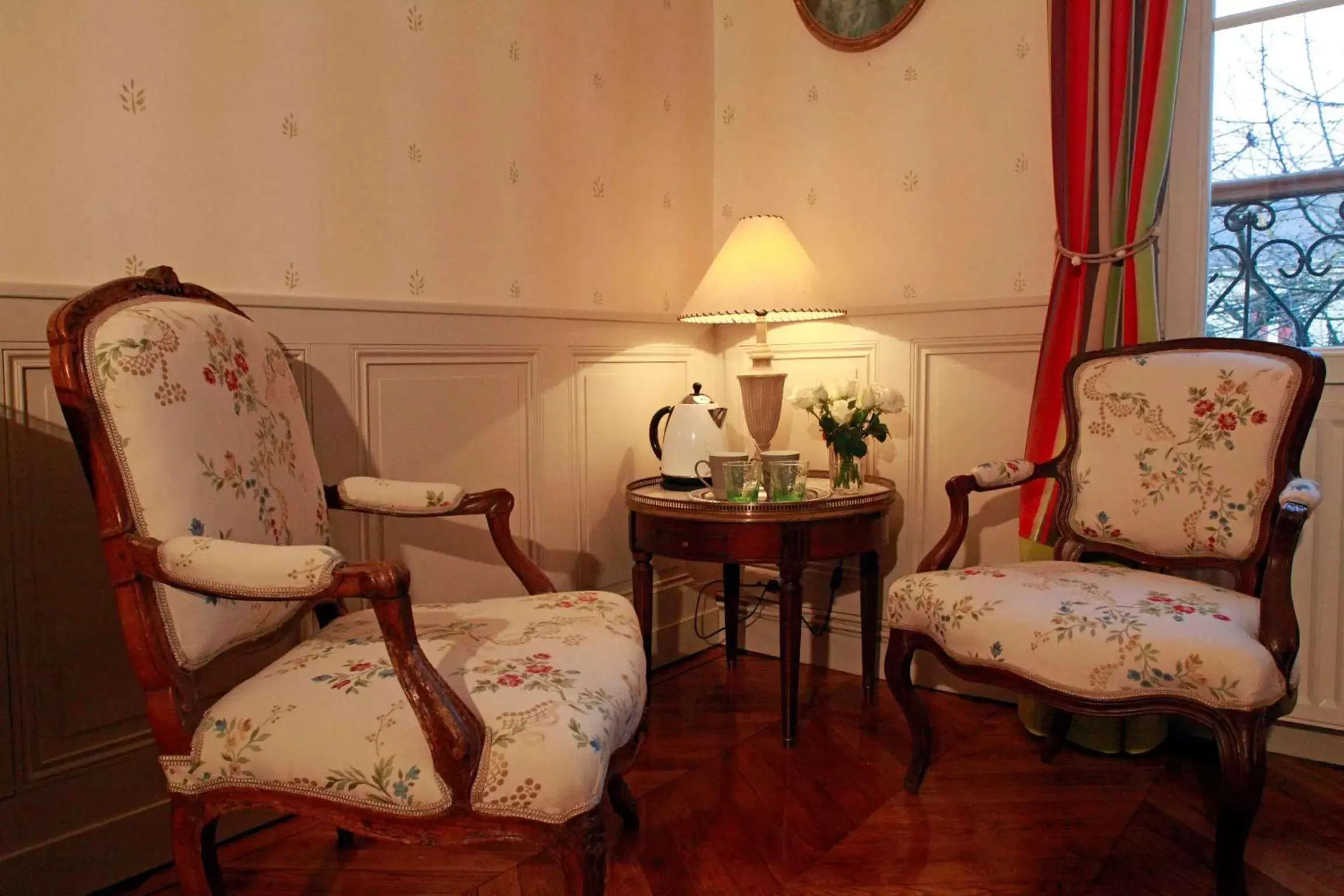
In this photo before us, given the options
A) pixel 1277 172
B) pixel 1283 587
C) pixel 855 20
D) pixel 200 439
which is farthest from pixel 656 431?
pixel 1277 172

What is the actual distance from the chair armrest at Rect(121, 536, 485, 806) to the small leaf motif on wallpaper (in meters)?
0.89

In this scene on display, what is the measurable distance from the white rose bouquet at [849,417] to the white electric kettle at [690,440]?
8.6 inches

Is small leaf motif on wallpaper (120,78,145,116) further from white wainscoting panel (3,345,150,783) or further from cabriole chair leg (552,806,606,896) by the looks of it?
cabriole chair leg (552,806,606,896)

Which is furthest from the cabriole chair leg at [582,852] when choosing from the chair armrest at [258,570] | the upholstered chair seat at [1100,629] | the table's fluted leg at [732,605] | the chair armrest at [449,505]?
the table's fluted leg at [732,605]

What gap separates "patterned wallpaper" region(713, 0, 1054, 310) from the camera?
235 centimetres

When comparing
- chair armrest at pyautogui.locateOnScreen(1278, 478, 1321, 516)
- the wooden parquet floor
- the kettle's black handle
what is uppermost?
the kettle's black handle

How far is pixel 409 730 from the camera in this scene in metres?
1.15

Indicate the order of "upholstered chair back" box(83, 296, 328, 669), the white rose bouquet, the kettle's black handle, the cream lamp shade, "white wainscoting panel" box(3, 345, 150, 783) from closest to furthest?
1. "upholstered chair back" box(83, 296, 328, 669)
2. "white wainscoting panel" box(3, 345, 150, 783)
3. the white rose bouquet
4. the cream lamp shade
5. the kettle's black handle

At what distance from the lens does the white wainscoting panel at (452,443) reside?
2047mm

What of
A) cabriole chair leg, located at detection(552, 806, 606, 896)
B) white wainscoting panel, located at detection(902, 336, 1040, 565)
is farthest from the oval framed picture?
cabriole chair leg, located at detection(552, 806, 606, 896)

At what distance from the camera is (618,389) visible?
104 inches

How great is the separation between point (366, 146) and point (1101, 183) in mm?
1632

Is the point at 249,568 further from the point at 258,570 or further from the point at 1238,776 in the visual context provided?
the point at 1238,776

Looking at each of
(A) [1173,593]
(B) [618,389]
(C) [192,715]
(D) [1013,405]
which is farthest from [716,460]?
(C) [192,715]
